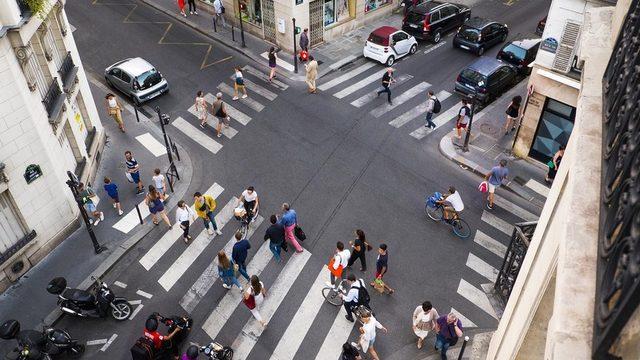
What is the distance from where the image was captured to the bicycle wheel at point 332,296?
13.6 m

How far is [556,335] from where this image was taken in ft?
13.8

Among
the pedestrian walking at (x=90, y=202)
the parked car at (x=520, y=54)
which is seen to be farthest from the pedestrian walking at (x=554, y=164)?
the pedestrian walking at (x=90, y=202)

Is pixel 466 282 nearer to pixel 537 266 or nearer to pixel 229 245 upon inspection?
pixel 537 266

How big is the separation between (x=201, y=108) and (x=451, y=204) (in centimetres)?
1053

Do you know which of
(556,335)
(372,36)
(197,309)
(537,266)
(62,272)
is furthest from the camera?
(372,36)

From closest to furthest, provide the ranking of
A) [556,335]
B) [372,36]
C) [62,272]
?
[556,335]
[62,272]
[372,36]

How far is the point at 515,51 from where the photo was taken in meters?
23.4

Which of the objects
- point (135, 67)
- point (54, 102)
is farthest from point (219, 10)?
point (54, 102)

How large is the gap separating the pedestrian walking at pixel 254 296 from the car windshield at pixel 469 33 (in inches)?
728

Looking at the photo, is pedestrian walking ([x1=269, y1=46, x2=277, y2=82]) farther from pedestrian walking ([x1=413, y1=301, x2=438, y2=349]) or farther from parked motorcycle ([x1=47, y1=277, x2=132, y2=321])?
pedestrian walking ([x1=413, y1=301, x2=438, y2=349])

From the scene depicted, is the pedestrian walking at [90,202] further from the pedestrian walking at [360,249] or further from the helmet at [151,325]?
the pedestrian walking at [360,249]

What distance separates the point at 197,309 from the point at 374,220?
6.15 metres

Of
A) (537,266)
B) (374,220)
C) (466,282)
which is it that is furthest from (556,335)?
(374,220)

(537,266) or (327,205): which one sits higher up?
(537,266)
